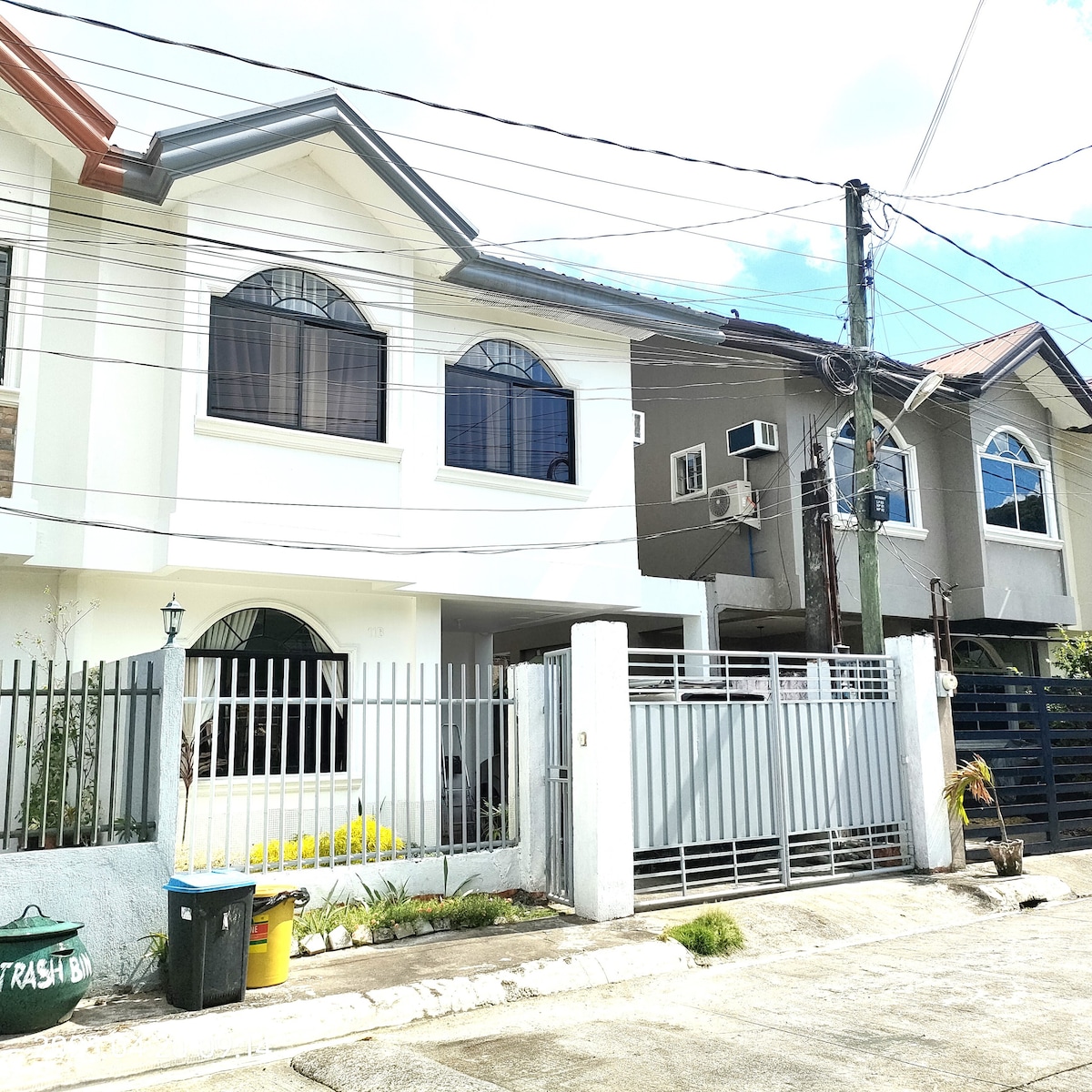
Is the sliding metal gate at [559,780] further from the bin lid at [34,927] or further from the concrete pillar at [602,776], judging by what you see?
the bin lid at [34,927]

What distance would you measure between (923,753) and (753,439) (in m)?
6.68

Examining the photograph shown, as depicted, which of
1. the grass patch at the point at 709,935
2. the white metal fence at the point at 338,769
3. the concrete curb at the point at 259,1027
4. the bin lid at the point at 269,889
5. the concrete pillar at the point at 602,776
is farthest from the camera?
the concrete pillar at the point at 602,776

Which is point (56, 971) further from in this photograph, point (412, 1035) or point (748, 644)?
point (748, 644)

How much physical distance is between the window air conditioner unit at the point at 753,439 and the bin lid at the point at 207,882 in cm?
1154

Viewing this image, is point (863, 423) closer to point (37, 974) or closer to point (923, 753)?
point (923, 753)

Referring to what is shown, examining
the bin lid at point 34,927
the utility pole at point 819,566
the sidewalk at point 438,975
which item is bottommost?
the sidewalk at point 438,975

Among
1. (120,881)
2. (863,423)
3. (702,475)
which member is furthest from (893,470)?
(120,881)

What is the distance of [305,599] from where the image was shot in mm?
11773

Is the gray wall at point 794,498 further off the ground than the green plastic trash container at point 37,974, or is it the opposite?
the gray wall at point 794,498

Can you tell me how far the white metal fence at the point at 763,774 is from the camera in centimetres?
932

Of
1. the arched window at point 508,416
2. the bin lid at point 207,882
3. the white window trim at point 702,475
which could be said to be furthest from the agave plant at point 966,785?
the white window trim at point 702,475

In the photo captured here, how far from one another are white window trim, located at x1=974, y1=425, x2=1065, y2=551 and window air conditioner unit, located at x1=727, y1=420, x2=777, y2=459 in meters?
→ 4.27

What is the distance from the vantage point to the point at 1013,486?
1936cm

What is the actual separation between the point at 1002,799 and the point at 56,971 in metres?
9.76
